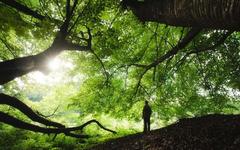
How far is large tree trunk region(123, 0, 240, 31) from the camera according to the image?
2475 mm

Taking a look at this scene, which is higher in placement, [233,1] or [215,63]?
[215,63]

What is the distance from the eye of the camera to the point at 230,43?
866 cm

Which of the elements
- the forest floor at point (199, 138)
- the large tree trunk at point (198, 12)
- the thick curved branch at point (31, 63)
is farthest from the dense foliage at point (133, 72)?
the large tree trunk at point (198, 12)

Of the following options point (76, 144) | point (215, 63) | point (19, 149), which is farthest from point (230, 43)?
point (19, 149)

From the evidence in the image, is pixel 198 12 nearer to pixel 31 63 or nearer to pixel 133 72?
pixel 31 63

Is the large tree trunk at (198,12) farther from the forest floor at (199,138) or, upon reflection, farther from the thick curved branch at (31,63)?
the thick curved branch at (31,63)

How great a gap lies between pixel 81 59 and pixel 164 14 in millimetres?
7105

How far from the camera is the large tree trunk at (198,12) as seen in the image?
247 centimetres

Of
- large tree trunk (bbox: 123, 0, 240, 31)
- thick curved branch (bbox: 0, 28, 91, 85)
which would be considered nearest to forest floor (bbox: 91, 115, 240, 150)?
large tree trunk (bbox: 123, 0, 240, 31)

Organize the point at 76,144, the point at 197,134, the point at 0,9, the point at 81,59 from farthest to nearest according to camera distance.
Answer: the point at 81,59 < the point at 76,144 < the point at 0,9 < the point at 197,134

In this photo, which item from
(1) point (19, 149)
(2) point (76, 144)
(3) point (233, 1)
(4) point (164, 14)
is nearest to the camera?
(3) point (233, 1)

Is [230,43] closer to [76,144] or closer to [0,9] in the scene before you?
[76,144]

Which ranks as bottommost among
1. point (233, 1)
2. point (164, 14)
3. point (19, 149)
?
point (19, 149)

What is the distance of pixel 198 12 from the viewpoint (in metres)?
3.00
